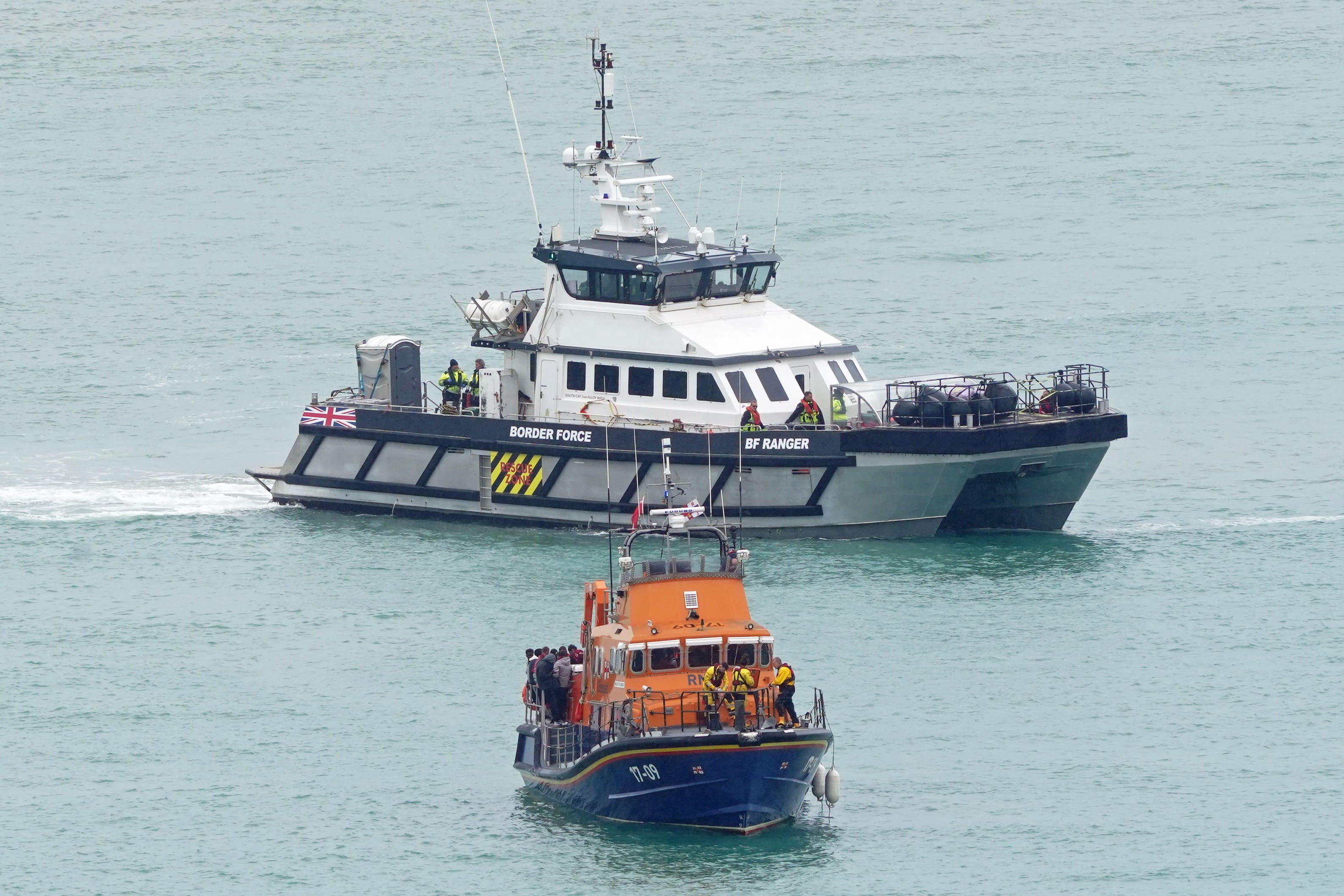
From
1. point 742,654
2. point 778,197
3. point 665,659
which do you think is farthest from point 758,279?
point 778,197

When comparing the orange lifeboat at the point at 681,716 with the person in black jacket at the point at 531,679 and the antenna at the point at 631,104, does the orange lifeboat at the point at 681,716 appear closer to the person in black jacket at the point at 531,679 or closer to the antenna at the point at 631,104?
the person in black jacket at the point at 531,679

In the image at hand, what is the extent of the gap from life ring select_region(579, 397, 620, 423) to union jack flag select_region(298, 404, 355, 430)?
408 centimetres

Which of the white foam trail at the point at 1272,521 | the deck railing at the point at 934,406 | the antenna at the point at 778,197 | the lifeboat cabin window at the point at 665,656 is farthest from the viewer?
the antenna at the point at 778,197

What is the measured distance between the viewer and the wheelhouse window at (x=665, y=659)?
101 ft

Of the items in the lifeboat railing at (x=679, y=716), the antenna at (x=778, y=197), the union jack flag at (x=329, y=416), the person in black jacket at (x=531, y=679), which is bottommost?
the lifeboat railing at (x=679, y=716)

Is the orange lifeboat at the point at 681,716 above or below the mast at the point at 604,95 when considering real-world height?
below

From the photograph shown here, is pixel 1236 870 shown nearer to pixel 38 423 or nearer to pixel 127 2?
pixel 38 423

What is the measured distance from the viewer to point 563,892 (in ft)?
98.7

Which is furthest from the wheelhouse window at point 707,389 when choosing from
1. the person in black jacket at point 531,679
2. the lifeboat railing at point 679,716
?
the lifeboat railing at point 679,716

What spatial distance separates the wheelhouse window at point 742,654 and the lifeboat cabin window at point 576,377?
15.7m

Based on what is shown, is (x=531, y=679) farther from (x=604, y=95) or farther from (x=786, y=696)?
(x=604, y=95)

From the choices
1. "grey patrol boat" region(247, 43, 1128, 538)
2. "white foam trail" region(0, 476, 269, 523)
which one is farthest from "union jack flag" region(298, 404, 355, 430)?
"white foam trail" region(0, 476, 269, 523)

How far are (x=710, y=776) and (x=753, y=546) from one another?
14275mm

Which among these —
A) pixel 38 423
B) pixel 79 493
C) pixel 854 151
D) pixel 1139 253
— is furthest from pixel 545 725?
pixel 854 151
